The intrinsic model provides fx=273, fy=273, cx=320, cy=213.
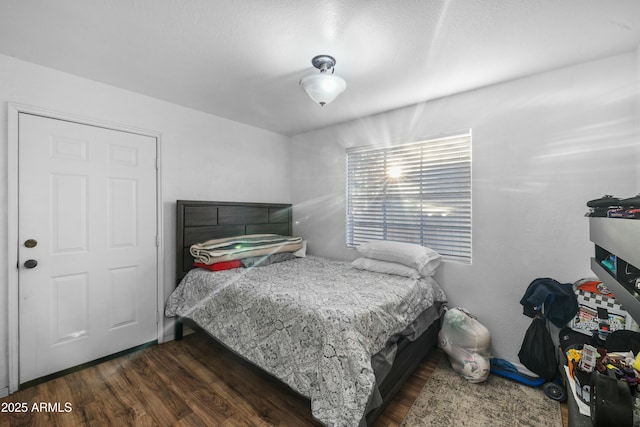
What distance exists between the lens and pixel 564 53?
1948 mm

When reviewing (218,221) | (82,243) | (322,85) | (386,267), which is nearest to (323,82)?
(322,85)

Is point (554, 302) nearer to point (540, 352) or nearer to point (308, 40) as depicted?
point (540, 352)

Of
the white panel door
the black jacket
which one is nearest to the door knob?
the white panel door

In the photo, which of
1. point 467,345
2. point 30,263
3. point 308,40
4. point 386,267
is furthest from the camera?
point 386,267

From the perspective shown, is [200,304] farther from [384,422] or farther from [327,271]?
[384,422]

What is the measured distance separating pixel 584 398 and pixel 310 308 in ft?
4.30

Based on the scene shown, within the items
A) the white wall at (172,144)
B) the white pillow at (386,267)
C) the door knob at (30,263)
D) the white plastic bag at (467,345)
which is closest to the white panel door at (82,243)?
the door knob at (30,263)

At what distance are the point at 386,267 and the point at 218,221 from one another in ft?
6.44

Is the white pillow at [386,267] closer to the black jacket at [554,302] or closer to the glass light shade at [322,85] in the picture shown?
the black jacket at [554,302]

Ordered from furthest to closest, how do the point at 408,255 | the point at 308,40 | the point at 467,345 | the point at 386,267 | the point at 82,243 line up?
the point at 386,267, the point at 408,255, the point at 82,243, the point at 467,345, the point at 308,40

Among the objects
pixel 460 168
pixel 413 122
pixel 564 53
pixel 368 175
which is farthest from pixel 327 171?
pixel 564 53

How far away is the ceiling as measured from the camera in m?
1.54

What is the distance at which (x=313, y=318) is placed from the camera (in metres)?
1.69

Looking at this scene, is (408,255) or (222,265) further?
(222,265)
